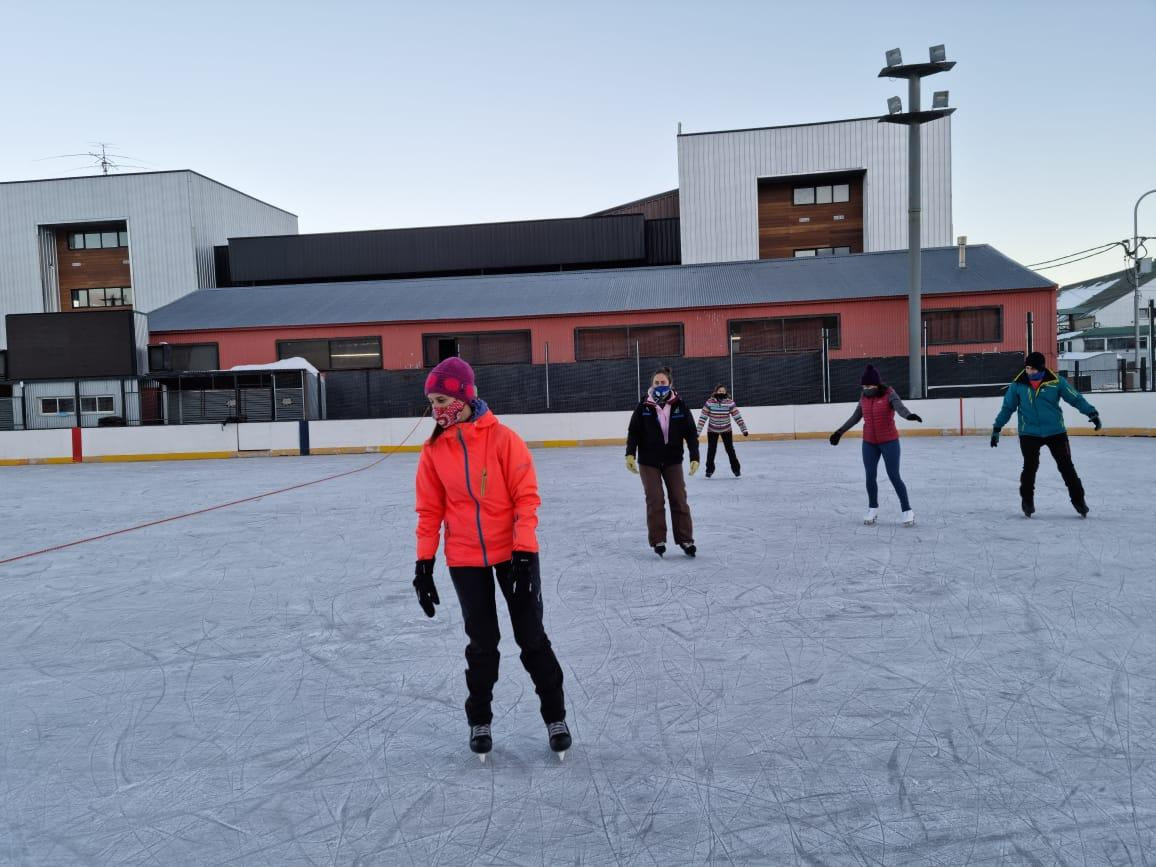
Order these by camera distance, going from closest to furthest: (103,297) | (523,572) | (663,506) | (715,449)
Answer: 1. (523,572)
2. (663,506)
3. (715,449)
4. (103,297)

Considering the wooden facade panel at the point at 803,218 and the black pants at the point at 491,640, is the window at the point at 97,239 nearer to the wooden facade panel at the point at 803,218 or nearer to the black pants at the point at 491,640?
the wooden facade panel at the point at 803,218

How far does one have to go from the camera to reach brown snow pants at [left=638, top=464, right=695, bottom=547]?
7945 millimetres

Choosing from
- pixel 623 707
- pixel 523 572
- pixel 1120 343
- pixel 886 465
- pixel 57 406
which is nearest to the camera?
pixel 523 572

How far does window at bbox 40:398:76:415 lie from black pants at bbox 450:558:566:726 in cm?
2569

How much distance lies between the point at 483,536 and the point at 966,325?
28.4 m

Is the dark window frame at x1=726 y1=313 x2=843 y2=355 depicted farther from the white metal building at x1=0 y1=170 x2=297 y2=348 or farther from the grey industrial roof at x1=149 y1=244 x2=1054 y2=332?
the white metal building at x1=0 y1=170 x2=297 y2=348

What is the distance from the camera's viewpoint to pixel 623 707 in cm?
422

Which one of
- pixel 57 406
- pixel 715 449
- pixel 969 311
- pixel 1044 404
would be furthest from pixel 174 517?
pixel 969 311

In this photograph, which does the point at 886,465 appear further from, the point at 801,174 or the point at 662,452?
the point at 801,174

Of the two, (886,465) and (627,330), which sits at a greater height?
(627,330)

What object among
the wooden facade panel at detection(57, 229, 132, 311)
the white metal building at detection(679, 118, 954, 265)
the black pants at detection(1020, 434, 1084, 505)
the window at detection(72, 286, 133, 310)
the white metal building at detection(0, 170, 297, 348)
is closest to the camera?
the black pants at detection(1020, 434, 1084, 505)

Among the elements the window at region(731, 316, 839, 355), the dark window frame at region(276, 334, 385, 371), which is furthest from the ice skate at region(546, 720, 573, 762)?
the dark window frame at region(276, 334, 385, 371)

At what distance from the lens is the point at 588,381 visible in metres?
26.3

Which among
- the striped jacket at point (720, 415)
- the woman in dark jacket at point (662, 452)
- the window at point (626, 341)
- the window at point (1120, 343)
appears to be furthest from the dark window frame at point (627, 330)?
the window at point (1120, 343)
